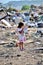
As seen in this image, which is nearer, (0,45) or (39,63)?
(39,63)

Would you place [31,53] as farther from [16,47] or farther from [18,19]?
[18,19]

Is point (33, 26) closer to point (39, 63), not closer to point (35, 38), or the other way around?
point (35, 38)

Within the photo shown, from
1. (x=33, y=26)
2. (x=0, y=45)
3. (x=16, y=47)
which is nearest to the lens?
(x=16, y=47)

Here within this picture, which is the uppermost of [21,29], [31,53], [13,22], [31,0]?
[21,29]

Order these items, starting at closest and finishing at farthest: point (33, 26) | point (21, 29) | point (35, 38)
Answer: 1. point (21, 29)
2. point (35, 38)
3. point (33, 26)

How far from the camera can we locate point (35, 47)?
9562 mm

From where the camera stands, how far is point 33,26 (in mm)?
15094

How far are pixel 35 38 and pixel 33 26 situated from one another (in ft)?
12.1

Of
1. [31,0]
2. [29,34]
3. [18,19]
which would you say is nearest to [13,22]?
[18,19]

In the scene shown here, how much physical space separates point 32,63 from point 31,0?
40.3 metres

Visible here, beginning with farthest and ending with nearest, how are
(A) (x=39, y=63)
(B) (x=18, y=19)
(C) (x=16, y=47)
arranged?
(B) (x=18, y=19) < (C) (x=16, y=47) < (A) (x=39, y=63)

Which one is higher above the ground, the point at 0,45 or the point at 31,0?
the point at 0,45

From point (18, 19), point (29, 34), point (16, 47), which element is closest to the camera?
point (16, 47)

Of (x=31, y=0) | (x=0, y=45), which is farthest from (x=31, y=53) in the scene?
(x=31, y=0)
